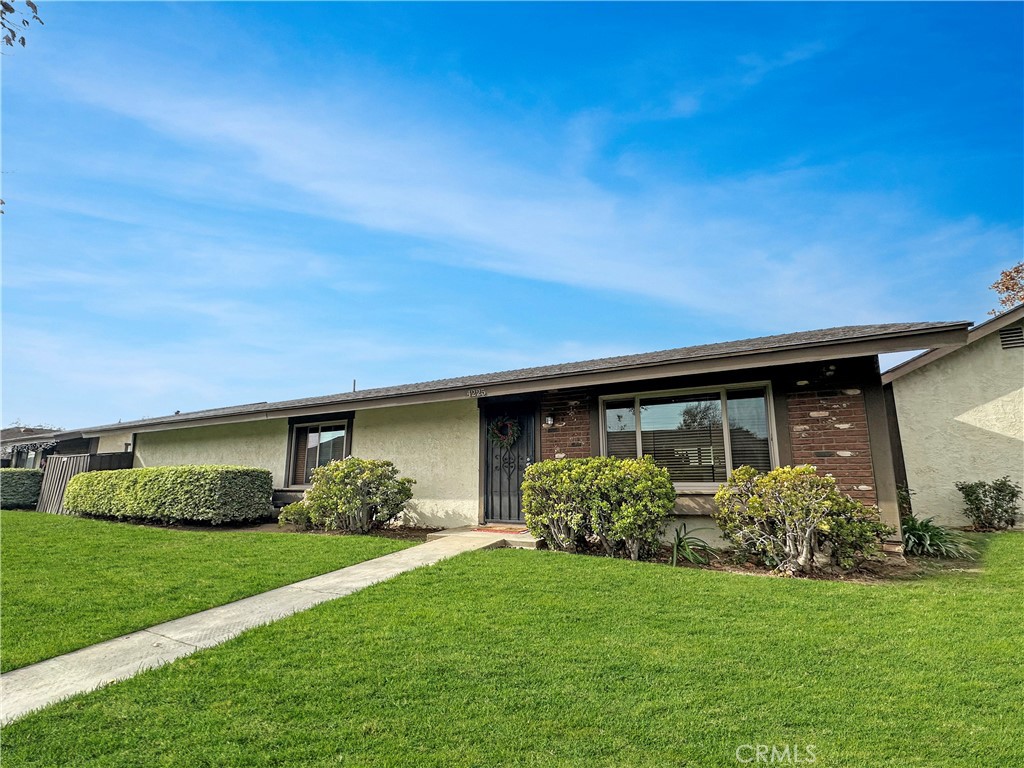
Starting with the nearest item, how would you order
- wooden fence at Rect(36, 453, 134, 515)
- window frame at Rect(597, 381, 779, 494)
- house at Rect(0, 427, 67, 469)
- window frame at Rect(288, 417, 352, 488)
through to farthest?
window frame at Rect(597, 381, 779, 494), window frame at Rect(288, 417, 352, 488), wooden fence at Rect(36, 453, 134, 515), house at Rect(0, 427, 67, 469)

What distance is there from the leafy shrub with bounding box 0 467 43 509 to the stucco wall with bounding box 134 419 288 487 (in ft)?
7.95

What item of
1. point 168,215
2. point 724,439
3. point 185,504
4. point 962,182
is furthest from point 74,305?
point 962,182

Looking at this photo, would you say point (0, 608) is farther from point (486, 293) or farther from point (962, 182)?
point (962, 182)

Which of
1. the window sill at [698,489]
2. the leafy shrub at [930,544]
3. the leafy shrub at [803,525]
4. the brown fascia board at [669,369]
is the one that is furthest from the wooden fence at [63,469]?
the leafy shrub at [930,544]

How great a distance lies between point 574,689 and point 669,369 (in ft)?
16.4

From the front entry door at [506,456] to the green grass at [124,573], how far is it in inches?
88.0

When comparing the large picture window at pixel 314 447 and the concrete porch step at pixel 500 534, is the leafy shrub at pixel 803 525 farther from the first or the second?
the large picture window at pixel 314 447

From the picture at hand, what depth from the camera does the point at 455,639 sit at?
3.80 m

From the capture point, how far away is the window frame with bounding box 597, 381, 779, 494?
7473 mm

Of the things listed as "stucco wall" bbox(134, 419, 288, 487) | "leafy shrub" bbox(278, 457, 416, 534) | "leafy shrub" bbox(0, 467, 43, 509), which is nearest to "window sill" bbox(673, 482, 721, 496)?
"leafy shrub" bbox(278, 457, 416, 534)

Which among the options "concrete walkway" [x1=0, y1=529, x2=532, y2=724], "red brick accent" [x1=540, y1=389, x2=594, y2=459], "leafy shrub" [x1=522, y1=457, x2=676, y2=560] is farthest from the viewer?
"red brick accent" [x1=540, y1=389, x2=594, y2=459]

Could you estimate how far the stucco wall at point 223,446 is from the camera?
12.7 m

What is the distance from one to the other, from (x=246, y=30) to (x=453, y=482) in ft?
26.6

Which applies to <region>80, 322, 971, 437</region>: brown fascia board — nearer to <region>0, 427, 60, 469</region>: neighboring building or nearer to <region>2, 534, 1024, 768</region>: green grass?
<region>2, 534, 1024, 768</region>: green grass
